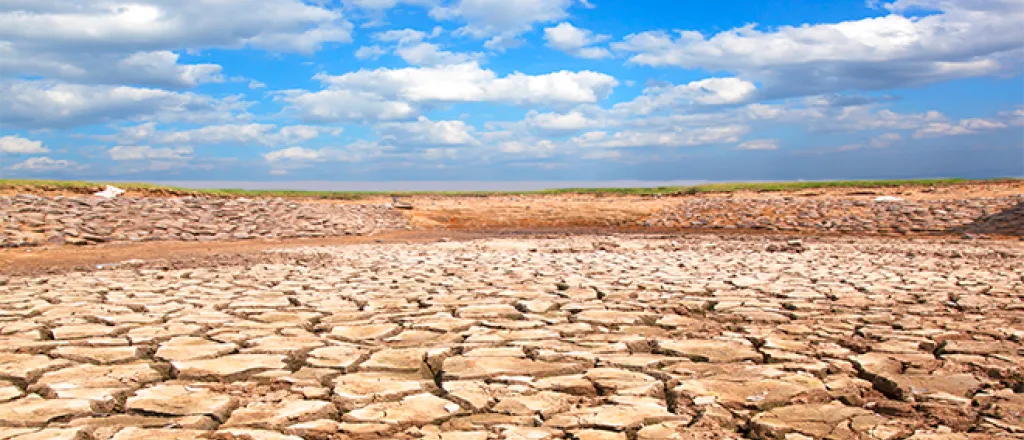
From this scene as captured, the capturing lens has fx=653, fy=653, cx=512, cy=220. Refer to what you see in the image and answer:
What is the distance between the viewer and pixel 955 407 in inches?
112

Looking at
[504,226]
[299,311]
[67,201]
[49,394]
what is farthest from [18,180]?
[49,394]

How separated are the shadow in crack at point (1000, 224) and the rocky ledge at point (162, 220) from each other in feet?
46.0

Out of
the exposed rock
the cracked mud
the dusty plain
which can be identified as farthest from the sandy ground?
the exposed rock

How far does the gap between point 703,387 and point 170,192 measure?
2063 centimetres

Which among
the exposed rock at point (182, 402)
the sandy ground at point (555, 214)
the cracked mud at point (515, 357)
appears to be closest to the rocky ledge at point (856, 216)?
the sandy ground at point (555, 214)

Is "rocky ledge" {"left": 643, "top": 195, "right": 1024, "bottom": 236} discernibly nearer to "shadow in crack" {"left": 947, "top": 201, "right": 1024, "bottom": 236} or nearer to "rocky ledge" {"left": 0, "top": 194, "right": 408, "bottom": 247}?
"shadow in crack" {"left": 947, "top": 201, "right": 1024, "bottom": 236}

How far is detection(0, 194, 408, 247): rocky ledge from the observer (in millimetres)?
12516

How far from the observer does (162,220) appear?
14.5 meters

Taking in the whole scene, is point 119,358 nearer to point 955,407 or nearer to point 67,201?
point 955,407

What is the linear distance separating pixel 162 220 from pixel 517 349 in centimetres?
1335

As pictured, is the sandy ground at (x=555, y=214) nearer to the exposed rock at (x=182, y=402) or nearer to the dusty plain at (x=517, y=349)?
the dusty plain at (x=517, y=349)

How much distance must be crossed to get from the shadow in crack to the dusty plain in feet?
22.5

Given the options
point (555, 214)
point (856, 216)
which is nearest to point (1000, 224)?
point (856, 216)

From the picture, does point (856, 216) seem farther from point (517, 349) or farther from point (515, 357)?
point (515, 357)
